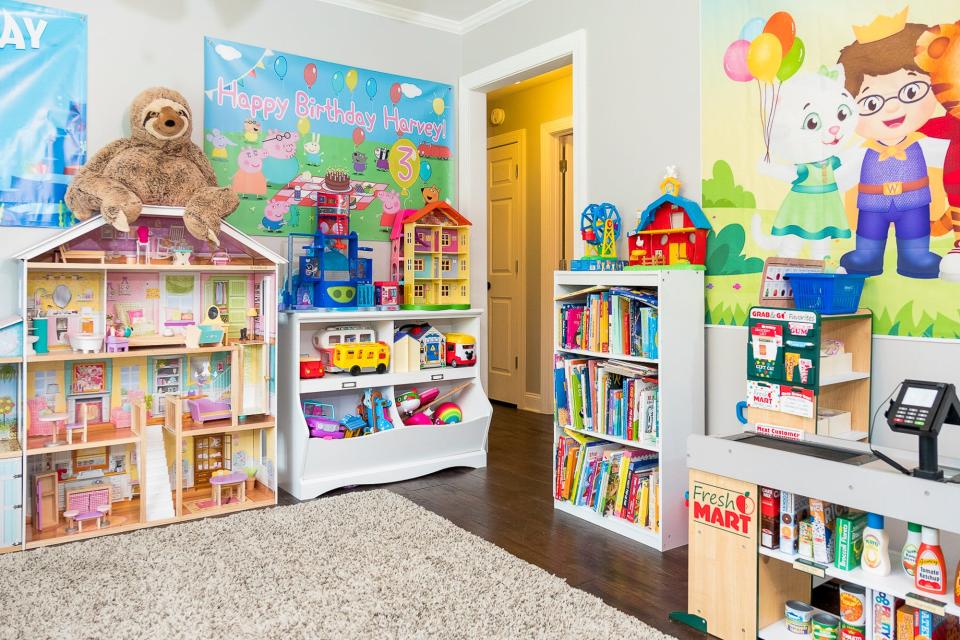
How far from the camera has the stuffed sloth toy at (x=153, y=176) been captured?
112 inches

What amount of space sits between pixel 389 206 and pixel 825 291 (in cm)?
245

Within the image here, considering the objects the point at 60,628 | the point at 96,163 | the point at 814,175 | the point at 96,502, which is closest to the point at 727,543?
the point at 814,175

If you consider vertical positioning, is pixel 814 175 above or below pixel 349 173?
below

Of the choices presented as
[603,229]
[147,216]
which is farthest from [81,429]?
[603,229]

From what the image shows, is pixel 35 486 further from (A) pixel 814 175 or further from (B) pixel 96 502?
(A) pixel 814 175

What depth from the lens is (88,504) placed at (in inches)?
116

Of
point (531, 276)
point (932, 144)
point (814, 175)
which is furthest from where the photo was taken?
point (531, 276)

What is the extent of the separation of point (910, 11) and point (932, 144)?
43cm

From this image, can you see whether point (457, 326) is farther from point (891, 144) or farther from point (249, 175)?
point (891, 144)

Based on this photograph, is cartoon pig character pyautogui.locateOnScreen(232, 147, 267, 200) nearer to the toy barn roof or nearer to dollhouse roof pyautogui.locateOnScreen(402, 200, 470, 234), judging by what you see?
dollhouse roof pyautogui.locateOnScreen(402, 200, 470, 234)

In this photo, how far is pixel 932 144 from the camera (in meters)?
2.21

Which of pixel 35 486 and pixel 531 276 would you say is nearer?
pixel 35 486

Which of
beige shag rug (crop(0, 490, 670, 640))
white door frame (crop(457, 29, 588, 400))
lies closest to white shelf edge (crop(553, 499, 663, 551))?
beige shag rug (crop(0, 490, 670, 640))

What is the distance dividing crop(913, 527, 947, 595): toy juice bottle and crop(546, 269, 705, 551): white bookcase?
1064mm
